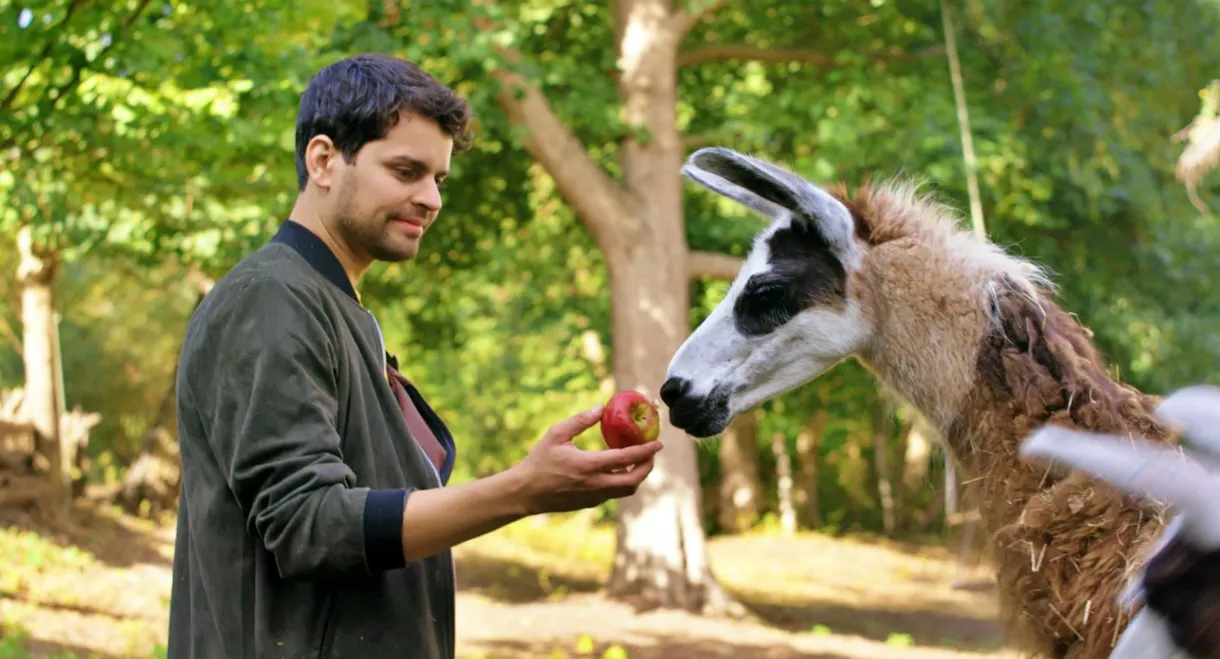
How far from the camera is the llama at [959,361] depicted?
268 cm

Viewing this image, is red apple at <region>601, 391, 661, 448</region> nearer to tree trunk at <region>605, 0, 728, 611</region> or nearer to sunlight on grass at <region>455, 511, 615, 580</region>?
tree trunk at <region>605, 0, 728, 611</region>

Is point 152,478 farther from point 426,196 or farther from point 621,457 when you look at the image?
point 621,457

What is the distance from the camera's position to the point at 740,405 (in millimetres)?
3455

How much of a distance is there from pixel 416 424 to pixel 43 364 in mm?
13030

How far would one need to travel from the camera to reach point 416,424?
2.35 meters

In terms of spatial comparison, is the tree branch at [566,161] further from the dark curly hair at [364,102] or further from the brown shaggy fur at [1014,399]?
the dark curly hair at [364,102]

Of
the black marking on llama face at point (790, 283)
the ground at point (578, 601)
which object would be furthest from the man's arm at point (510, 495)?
the ground at point (578, 601)

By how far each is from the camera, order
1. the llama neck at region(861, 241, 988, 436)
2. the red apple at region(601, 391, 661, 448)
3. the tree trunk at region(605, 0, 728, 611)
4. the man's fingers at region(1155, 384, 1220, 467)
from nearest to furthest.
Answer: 1. the man's fingers at region(1155, 384, 1220, 467)
2. the red apple at region(601, 391, 661, 448)
3. the llama neck at region(861, 241, 988, 436)
4. the tree trunk at region(605, 0, 728, 611)

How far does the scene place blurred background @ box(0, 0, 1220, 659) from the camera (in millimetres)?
7574

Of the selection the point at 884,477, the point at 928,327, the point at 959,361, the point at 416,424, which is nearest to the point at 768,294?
the point at 928,327

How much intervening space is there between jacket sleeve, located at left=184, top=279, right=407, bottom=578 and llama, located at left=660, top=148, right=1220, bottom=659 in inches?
53.8

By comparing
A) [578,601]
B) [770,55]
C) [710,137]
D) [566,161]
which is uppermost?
[770,55]

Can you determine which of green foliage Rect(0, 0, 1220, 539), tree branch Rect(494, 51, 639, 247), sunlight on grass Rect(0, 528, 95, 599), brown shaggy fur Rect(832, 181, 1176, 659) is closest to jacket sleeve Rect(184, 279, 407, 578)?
brown shaggy fur Rect(832, 181, 1176, 659)

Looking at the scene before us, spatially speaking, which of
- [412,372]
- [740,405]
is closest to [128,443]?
[412,372]
